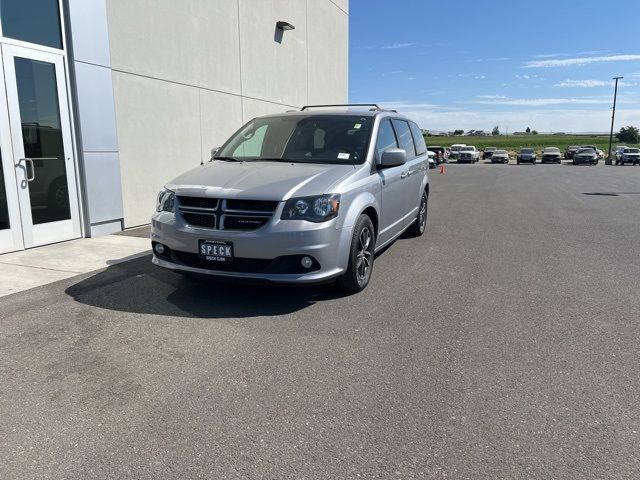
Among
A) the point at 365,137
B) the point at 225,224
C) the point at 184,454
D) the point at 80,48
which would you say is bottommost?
the point at 184,454

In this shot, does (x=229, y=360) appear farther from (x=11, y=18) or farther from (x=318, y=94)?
(x=318, y=94)

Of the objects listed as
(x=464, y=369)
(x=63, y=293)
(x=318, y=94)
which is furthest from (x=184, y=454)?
(x=318, y=94)

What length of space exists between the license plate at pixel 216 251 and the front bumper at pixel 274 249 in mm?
40

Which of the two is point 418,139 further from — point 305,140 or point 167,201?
point 167,201

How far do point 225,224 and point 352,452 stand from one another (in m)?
2.52

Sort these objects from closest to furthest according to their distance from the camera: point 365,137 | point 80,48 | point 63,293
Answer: point 63,293
point 365,137
point 80,48

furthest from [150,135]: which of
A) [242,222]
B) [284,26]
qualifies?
[284,26]

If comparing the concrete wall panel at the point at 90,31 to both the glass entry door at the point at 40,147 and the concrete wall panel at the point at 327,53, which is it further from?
the concrete wall panel at the point at 327,53

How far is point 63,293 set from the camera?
5.22 metres

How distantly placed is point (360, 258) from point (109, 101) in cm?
541

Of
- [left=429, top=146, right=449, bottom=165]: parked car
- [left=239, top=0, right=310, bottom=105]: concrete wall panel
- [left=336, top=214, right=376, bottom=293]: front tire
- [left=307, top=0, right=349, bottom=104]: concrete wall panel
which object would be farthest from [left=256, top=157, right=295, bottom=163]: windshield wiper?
[left=429, top=146, right=449, bottom=165]: parked car

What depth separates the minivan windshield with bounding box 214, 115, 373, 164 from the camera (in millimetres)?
5582

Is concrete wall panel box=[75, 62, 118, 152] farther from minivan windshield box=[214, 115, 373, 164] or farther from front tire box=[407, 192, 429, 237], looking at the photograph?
front tire box=[407, 192, 429, 237]

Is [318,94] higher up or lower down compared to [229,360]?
higher up
